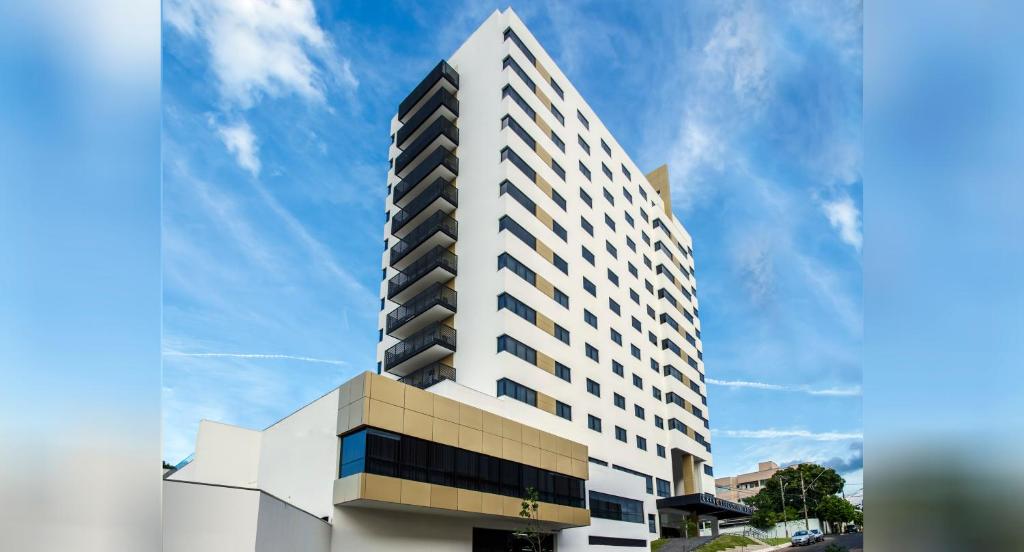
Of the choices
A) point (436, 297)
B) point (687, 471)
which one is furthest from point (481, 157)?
point (687, 471)

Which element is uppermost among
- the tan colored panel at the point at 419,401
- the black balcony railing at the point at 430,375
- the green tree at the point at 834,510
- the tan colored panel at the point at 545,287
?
the tan colored panel at the point at 545,287

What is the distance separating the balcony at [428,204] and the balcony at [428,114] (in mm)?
6067

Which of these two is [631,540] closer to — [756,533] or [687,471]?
[687,471]

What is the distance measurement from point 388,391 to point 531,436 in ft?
35.8

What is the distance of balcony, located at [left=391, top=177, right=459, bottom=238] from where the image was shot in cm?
4697

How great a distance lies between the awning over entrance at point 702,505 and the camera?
54844 millimetres

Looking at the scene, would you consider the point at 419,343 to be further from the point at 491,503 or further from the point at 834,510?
the point at 834,510

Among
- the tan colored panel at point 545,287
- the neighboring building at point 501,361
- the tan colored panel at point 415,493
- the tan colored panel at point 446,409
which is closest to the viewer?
the tan colored panel at point 415,493

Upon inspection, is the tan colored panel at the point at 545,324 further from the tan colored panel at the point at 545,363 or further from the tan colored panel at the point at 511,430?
the tan colored panel at the point at 511,430

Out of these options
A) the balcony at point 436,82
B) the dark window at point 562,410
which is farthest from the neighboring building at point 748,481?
the balcony at point 436,82

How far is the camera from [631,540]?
44.8 m
